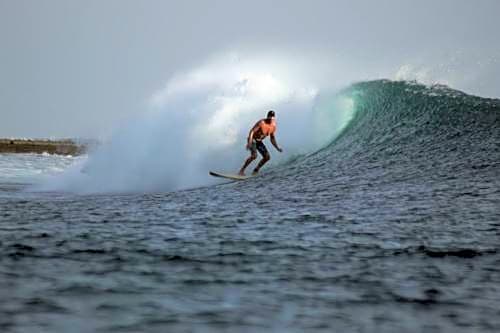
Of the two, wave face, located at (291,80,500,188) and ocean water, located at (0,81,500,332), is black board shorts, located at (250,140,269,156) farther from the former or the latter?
ocean water, located at (0,81,500,332)

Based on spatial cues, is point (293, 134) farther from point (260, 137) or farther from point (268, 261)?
point (268, 261)

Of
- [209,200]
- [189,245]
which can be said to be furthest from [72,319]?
[209,200]

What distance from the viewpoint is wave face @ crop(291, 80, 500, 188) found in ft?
26.7

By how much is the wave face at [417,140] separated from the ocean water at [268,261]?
25.7 inches

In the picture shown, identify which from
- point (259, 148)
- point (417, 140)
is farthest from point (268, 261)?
point (259, 148)

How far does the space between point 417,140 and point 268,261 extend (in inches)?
317

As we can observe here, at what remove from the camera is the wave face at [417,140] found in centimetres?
812

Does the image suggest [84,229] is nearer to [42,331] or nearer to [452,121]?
[42,331]

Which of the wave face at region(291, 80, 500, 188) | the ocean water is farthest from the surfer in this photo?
the ocean water

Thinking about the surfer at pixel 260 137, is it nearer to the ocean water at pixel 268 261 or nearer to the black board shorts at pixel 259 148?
the black board shorts at pixel 259 148

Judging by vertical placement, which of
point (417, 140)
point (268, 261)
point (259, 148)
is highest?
point (417, 140)

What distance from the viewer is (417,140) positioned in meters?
10.9

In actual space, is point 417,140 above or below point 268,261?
above

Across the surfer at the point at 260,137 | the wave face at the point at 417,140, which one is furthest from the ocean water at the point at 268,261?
the surfer at the point at 260,137
